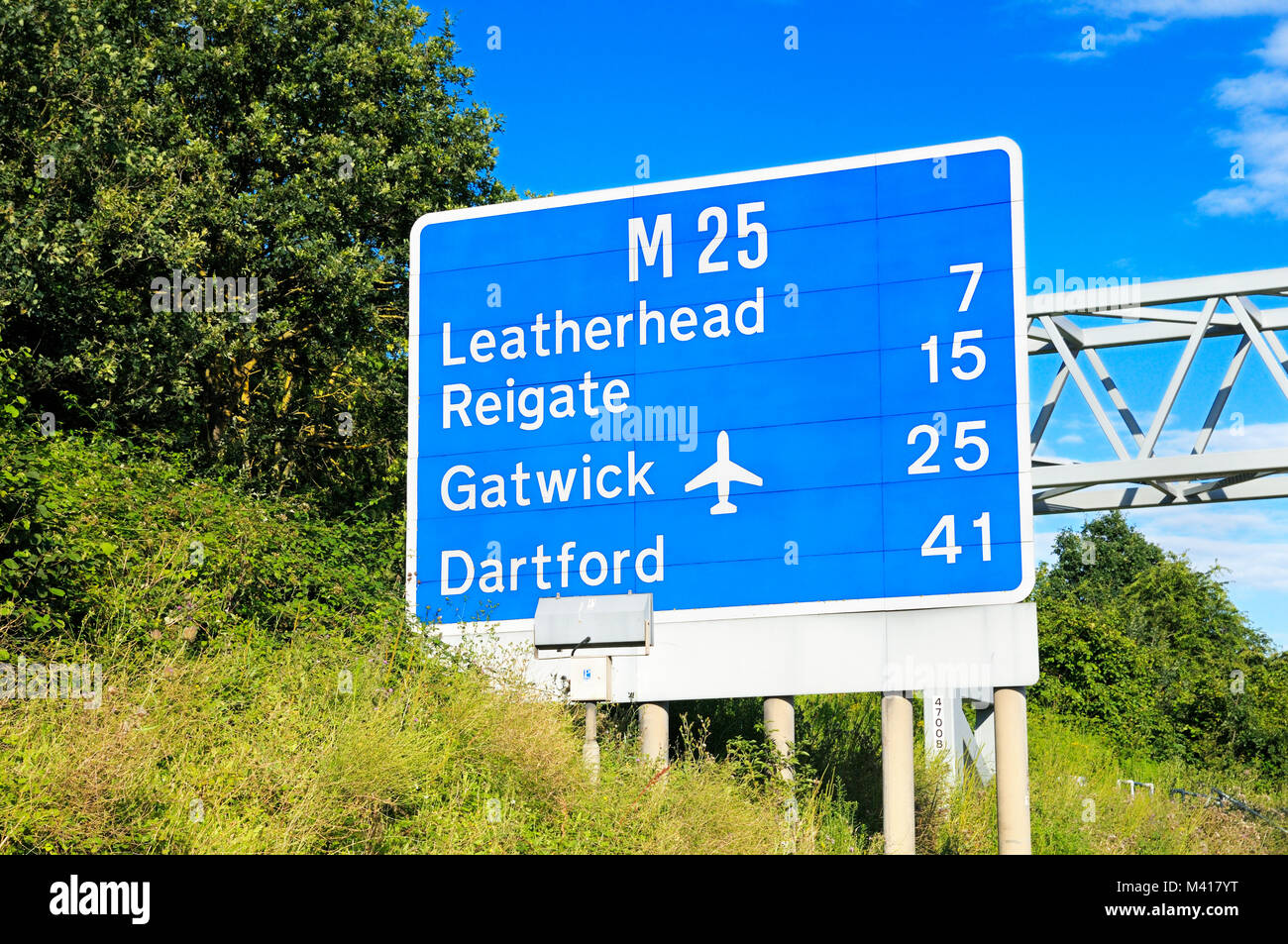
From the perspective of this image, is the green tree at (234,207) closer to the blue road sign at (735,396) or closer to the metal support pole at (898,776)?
the blue road sign at (735,396)

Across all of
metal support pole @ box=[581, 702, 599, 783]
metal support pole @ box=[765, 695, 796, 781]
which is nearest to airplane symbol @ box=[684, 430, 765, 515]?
metal support pole @ box=[765, 695, 796, 781]

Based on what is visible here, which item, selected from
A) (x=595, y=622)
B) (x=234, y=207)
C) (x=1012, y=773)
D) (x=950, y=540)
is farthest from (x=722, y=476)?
(x=234, y=207)

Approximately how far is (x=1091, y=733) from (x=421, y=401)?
22.7 m

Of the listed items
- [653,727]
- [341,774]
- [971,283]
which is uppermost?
[971,283]

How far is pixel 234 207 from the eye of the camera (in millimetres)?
18656

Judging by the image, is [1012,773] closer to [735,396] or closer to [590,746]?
[590,746]

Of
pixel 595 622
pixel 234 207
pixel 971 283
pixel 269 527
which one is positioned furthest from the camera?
pixel 234 207

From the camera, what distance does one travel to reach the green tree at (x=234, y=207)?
16.1m

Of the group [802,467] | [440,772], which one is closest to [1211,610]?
[802,467]

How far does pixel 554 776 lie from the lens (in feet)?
35.0

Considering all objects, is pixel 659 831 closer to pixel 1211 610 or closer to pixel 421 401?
pixel 421 401

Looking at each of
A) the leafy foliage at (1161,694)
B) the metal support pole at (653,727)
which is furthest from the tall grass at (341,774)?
the leafy foliage at (1161,694)

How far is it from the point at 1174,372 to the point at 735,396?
6.47 m

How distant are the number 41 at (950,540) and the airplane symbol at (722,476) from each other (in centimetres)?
166
